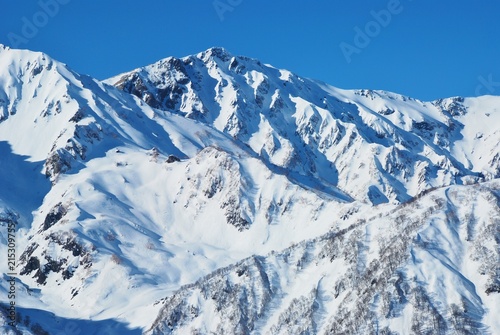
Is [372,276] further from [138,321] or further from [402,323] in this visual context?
[138,321]

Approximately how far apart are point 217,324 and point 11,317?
38.9 m

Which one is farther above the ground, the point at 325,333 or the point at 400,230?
the point at 400,230

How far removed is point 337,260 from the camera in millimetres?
184625

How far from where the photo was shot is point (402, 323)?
534ft

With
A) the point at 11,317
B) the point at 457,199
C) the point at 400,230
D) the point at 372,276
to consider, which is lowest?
the point at 11,317

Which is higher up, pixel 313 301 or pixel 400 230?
pixel 400 230

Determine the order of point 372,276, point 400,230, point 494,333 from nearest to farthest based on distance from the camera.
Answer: point 494,333, point 372,276, point 400,230

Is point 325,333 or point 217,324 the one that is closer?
point 325,333

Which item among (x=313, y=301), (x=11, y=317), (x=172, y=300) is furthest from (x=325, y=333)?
(x=11, y=317)

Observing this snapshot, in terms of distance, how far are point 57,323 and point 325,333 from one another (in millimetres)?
62731

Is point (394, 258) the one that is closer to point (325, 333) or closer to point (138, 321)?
point (325, 333)

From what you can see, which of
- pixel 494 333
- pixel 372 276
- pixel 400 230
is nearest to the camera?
pixel 494 333

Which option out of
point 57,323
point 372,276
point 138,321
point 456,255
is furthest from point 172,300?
point 456,255

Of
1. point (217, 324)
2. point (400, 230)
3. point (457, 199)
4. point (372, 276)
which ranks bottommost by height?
point (217, 324)
